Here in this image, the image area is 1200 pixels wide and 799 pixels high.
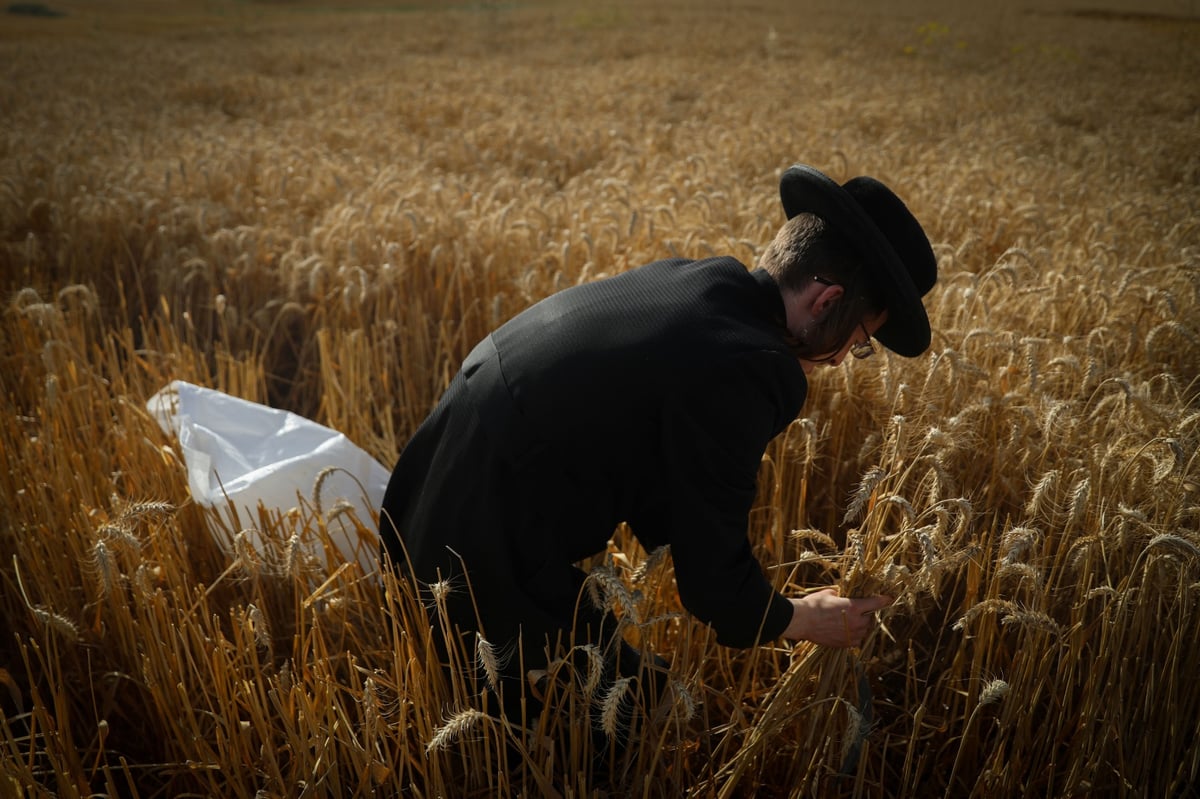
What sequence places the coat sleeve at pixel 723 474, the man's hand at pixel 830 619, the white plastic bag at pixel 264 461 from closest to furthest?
the coat sleeve at pixel 723 474
the man's hand at pixel 830 619
the white plastic bag at pixel 264 461

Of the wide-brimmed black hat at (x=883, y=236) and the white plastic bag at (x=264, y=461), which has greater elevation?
the wide-brimmed black hat at (x=883, y=236)

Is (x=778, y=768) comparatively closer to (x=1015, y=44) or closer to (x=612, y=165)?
(x=612, y=165)

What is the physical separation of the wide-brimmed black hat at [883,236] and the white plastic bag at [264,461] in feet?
3.92

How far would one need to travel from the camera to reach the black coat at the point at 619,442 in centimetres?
120

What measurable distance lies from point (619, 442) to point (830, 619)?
0.51 metres

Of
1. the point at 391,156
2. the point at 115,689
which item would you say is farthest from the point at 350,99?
the point at 115,689

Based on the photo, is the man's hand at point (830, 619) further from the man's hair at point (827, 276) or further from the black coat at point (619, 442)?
the man's hair at point (827, 276)

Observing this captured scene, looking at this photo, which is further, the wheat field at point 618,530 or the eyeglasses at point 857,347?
the wheat field at point 618,530

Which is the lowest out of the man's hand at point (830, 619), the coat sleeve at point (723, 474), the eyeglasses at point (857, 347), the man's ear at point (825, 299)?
the man's hand at point (830, 619)

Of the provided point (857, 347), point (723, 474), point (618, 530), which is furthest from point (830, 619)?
point (618, 530)

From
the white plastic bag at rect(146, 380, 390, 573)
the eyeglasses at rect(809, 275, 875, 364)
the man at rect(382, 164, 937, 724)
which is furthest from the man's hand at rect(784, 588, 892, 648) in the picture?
the white plastic bag at rect(146, 380, 390, 573)

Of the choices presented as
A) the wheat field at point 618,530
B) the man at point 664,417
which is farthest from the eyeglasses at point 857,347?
the wheat field at point 618,530

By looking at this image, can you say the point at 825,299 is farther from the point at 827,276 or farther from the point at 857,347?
the point at 857,347

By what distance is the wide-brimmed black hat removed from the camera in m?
1.23
